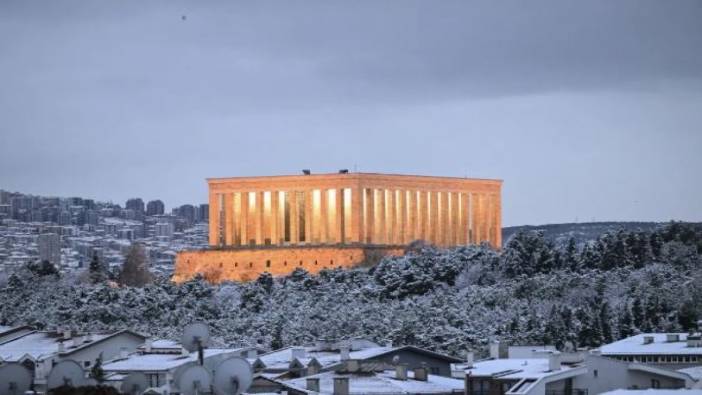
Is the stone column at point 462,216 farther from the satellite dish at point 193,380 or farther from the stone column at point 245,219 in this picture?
the satellite dish at point 193,380

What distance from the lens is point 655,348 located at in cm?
8688

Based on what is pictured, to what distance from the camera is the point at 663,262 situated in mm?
145250

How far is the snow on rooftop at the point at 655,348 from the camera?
84562 mm

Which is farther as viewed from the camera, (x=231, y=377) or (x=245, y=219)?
(x=245, y=219)

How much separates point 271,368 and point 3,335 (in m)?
26.8

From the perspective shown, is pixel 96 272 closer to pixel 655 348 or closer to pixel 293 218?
pixel 293 218

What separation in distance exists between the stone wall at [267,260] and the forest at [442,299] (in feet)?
12.3

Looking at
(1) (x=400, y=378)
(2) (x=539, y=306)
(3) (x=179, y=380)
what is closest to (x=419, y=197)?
(2) (x=539, y=306)

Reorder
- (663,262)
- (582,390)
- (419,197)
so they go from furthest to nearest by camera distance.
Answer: (419,197) < (663,262) < (582,390)

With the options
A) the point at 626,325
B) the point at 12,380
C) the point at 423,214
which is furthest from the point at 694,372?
the point at 423,214

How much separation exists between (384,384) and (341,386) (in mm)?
2314

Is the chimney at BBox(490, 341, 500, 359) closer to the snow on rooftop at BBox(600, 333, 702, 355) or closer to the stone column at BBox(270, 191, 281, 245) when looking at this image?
the snow on rooftop at BBox(600, 333, 702, 355)

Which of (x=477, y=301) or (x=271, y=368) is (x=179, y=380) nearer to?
(x=271, y=368)

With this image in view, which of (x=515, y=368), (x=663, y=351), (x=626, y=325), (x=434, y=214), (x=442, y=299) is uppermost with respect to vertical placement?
(x=434, y=214)
